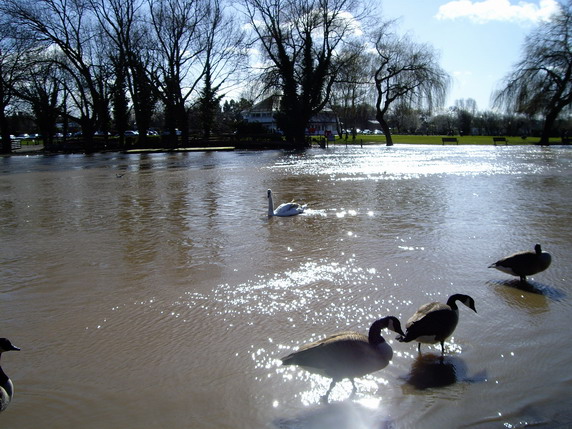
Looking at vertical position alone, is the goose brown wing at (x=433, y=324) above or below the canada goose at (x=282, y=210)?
below

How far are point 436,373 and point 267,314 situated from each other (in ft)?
5.86

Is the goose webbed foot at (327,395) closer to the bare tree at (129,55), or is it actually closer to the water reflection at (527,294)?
the water reflection at (527,294)

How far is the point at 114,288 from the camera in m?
5.74

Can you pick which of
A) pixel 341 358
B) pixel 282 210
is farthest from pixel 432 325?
pixel 282 210

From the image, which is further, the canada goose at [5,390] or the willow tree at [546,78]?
the willow tree at [546,78]

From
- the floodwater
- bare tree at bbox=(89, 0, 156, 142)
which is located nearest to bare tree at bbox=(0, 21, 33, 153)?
bare tree at bbox=(89, 0, 156, 142)

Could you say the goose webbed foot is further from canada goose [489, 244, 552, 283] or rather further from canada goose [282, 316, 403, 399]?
canada goose [489, 244, 552, 283]

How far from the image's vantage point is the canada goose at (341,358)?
3.39m

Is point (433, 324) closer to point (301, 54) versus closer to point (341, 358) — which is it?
point (341, 358)

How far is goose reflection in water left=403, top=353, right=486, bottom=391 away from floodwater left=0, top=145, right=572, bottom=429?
2 cm

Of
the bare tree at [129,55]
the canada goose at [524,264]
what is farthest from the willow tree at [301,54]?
the canada goose at [524,264]

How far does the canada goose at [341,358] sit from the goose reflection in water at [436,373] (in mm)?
288

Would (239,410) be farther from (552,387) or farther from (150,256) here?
(150,256)

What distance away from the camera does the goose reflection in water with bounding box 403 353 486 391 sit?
3.55 m
